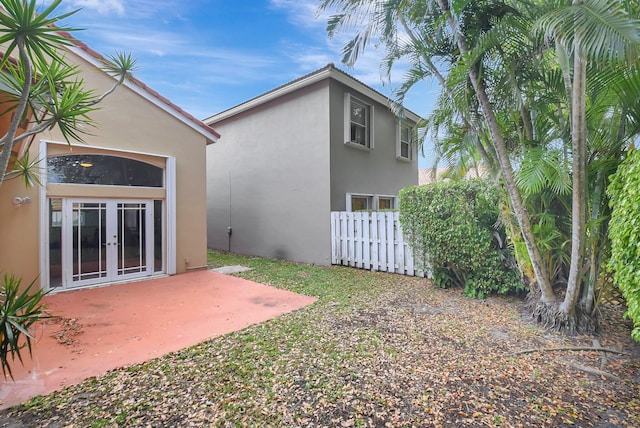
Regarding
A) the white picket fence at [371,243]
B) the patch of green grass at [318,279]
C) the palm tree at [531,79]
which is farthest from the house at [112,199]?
the palm tree at [531,79]

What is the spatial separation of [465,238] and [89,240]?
29.0 feet

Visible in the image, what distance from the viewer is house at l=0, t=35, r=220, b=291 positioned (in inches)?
247

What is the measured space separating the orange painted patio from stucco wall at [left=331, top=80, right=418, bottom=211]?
466 cm

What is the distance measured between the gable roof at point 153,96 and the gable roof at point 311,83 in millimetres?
2811

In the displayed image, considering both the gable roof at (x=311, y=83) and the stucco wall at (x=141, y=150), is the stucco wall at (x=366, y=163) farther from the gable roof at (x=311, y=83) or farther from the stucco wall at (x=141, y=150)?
the stucco wall at (x=141, y=150)

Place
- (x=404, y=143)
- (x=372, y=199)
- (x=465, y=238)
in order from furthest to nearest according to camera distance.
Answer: (x=404, y=143), (x=372, y=199), (x=465, y=238)

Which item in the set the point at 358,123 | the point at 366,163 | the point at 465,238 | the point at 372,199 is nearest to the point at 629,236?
the point at 465,238

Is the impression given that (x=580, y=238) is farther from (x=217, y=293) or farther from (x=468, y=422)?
(x=217, y=293)

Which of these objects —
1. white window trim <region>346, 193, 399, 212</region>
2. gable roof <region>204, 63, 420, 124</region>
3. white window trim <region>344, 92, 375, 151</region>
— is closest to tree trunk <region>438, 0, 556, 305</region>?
gable roof <region>204, 63, 420, 124</region>

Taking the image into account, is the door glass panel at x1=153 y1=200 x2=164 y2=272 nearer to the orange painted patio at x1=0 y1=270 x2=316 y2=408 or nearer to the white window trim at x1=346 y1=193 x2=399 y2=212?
the orange painted patio at x1=0 y1=270 x2=316 y2=408

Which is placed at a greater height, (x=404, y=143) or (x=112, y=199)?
(x=404, y=143)

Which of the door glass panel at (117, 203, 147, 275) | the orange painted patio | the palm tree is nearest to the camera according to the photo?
the palm tree

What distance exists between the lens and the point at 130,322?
5.00 m

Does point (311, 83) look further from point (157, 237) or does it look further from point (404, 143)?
point (157, 237)
